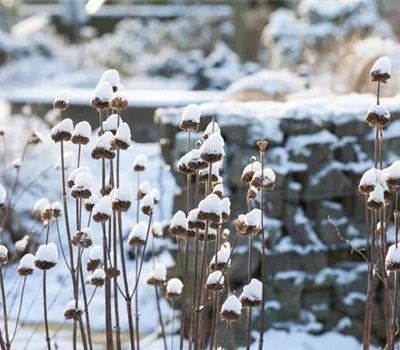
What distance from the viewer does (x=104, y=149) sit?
2.12 metres

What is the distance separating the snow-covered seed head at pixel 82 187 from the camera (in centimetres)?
210

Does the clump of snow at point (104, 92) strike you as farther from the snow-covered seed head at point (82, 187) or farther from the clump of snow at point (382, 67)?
the clump of snow at point (382, 67)

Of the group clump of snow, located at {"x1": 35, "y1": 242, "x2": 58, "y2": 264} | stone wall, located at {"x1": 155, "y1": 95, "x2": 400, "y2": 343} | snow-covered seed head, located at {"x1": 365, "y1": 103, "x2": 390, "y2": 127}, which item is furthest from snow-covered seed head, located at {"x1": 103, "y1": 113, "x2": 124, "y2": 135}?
stone wall, located at {"x1": 155, "y1": 95, "x2": 400, "y2": 343}

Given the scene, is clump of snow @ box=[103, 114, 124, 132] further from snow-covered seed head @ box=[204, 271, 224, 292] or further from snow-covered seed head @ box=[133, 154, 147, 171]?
snow-covered seed head @ box=[204, 271, 224, 292]

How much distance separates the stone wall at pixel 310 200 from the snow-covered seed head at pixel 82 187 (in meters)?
2.26

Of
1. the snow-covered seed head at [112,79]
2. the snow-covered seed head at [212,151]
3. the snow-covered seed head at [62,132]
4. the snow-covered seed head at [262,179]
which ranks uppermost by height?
the snow-covered seed head at [112,79]

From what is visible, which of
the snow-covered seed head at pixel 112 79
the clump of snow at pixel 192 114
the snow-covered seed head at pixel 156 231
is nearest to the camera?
the clump of snow at pixel 192 114

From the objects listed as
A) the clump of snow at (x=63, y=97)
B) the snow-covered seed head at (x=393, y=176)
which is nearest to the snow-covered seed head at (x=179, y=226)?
the clump of snow at (x=63, y=97)

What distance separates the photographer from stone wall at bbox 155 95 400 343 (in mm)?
4410

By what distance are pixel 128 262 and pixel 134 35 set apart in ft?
41.2

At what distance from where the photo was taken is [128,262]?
5.70m

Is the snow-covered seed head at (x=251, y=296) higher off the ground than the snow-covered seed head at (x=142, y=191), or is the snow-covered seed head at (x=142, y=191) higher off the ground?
the snow-covered seed head at (x=142, y=191)

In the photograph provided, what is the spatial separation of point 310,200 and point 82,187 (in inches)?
101

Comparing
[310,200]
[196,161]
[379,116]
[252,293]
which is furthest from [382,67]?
[310,200]
